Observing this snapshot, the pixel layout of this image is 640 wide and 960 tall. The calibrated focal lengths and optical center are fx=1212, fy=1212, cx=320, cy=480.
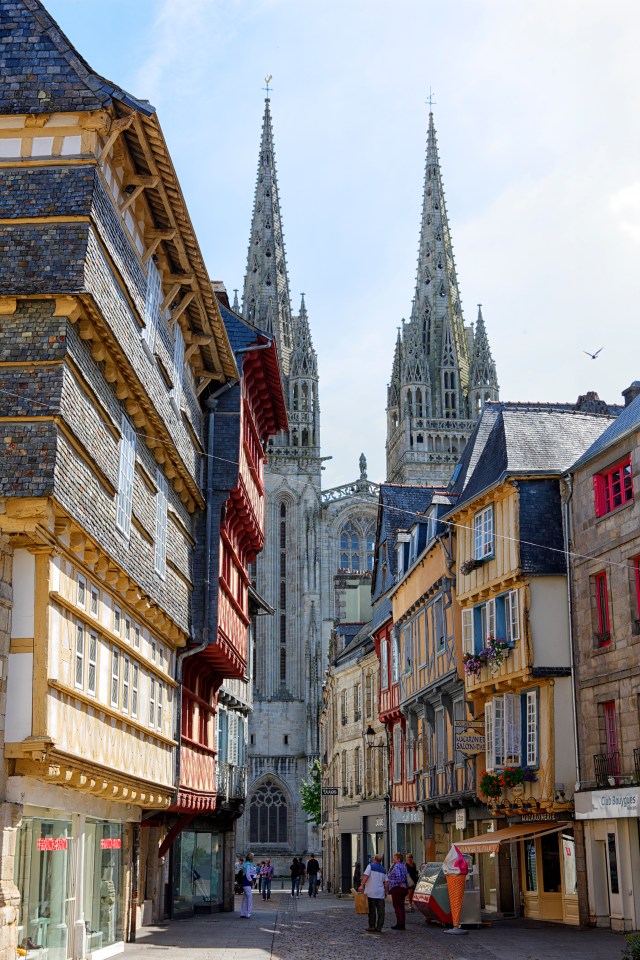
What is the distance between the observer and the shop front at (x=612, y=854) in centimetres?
1945

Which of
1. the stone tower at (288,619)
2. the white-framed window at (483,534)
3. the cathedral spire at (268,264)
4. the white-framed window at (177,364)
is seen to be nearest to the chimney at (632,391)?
the white-framed window at (483,534)

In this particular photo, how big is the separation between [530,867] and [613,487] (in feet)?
26.1

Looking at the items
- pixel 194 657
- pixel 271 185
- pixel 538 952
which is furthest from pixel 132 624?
pixel 271 185

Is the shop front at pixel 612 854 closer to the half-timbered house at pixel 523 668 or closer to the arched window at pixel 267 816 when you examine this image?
the half-timbered house at pixel 523 668

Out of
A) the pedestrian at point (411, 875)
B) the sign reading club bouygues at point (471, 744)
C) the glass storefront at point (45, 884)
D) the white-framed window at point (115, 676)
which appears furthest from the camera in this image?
the pedestrian at point (411, 875)

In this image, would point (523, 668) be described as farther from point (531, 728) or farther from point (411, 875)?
point (411, 875)

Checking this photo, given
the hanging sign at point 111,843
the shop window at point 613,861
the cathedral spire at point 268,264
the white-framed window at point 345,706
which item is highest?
the cathedral spire at point 268,264

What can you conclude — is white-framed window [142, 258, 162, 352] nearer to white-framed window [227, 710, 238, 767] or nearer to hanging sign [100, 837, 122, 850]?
hanging sign [100, 837, 122, 850]

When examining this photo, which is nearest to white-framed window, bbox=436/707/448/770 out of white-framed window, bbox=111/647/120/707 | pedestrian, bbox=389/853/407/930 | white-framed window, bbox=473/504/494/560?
white-framed window, bbox=473/504/494/560

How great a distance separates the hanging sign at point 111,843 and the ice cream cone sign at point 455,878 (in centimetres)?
570

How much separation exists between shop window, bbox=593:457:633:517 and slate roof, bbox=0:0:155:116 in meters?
10.7

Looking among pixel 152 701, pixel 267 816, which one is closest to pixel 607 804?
pixel 152 701

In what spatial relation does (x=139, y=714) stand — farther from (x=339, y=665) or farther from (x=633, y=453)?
(x=339, y=665)

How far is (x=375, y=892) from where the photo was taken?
20609mm
